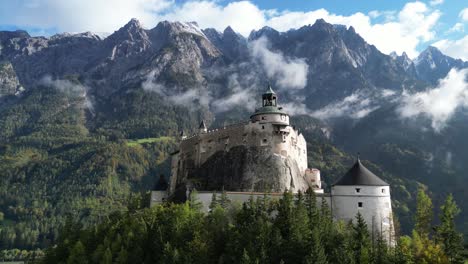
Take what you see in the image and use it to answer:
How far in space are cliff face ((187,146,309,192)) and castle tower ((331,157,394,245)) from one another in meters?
18.5

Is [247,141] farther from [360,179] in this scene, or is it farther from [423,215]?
[423,215]

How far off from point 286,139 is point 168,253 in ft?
132

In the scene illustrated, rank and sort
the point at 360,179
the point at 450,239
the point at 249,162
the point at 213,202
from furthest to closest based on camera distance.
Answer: the point at 249,162 → the point at 213,202 → the point at 360,179 → the point at 450,239

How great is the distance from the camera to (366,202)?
76.3 meters

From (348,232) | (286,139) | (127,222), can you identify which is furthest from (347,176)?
(127,222)

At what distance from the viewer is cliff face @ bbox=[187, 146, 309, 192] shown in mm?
95875

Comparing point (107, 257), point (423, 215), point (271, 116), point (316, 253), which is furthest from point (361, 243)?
point (107, 257)

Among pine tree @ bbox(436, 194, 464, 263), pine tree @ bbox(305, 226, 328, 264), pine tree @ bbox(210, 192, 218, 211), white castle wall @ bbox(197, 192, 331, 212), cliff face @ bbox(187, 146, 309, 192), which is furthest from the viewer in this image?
cliff face @ bbox(187, 146, 309, 192)

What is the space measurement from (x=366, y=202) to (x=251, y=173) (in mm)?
28476

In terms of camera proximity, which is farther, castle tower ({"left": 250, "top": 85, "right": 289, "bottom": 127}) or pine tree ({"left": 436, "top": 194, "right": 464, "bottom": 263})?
castle tower ({"left": 250, "top": 85, "right": 289, "bottom": 127})

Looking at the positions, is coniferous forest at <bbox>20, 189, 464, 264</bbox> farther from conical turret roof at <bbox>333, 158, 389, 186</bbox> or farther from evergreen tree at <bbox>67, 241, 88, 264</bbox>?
conical turret roof at <bbox>333, 158, 389, 186</bbox>

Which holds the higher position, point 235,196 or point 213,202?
point 235,196

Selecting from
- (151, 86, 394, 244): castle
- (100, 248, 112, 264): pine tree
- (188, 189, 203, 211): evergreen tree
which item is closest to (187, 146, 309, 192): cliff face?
(151, 86, 394, 244): castle

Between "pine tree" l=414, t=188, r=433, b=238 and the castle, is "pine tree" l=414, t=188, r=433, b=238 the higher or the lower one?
the lower one
